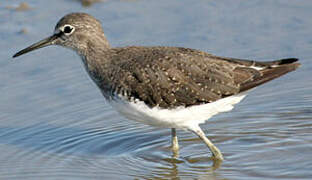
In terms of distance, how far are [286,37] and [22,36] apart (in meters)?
5.41

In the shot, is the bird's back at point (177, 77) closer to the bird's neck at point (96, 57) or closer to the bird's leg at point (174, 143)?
the bird's neck at point (96, 57)

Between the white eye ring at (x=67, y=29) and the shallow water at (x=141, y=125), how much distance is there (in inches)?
69.0

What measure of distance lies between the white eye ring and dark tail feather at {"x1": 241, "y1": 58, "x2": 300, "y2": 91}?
2922 millimetres

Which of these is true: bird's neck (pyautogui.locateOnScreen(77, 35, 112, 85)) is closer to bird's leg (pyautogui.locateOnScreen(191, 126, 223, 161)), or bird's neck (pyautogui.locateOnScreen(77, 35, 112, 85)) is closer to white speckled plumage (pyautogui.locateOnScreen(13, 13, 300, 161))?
white speckled plumage (pyautogui.locateOnScreen(13, 13, 300, 161))

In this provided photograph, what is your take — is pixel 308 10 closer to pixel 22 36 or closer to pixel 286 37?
pixel 286 37

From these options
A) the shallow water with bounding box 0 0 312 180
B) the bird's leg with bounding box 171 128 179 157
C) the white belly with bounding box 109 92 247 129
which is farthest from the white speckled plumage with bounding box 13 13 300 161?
the shallow water with bounding box 0 0 312 180

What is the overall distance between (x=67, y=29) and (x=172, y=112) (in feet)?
7.55

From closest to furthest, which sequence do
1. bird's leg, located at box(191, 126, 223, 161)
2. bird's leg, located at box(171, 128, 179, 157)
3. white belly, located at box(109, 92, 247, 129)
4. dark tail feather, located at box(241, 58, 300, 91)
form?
white belly, located at box(109, 92, 247, 129), dark tail feather, located at box(241, 58, 300, 91), bird's leg, located at box(191, 126, 223, 161), bird's leg, located at box(171, 128, 179, 157)

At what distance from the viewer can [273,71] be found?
11.2 m

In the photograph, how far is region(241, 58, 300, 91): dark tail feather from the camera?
11133 mm

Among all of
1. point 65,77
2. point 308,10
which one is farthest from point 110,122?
point 308,10

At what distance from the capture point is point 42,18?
1572cm

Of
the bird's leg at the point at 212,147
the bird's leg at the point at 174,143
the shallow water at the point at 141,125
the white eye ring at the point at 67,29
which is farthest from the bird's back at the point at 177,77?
the shallow water at the point at 141,125

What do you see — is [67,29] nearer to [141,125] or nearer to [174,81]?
[174,81]
